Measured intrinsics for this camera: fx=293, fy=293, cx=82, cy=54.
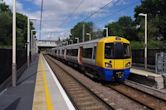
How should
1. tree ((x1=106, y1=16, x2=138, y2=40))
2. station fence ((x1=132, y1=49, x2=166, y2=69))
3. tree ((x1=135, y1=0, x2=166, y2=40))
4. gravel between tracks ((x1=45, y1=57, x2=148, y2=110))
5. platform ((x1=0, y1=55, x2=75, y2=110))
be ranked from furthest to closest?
tree ((x1=106, y1=16, x2=138, y2=40)) → tree ((x1=135, y1=0, x2=166, y2=40)) → station fence ((x1=132, y1=49, x2=166, y2=69)) → gravel between tracks ((x1=45, y1=57, x2=148, y2=110)) → platform ((x1=0, y1=55, x2=75, y2=110))

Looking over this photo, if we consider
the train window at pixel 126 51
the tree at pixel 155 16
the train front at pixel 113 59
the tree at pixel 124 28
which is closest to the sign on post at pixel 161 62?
the train window at pixel 126 51

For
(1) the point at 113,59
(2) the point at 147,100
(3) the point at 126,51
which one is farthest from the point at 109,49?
(2) the point at 147,100

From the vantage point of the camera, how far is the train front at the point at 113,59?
1611 centimetres

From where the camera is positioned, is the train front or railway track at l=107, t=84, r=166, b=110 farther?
the train front

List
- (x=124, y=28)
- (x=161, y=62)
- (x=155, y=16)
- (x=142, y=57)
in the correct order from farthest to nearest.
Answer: (x=124, y=28)
(x=155, y=16)
(x=142, y=57)
(x=161, y=62)

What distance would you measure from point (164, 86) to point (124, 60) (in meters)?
2.60

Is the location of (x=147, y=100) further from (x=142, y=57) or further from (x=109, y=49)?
(x=142, y=57)

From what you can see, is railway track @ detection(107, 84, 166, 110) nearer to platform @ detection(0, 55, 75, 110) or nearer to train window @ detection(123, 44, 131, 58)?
train window @ detection(123, 44, 131, 58)

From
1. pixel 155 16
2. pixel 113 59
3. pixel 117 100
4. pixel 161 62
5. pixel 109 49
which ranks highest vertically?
pixel 155 16

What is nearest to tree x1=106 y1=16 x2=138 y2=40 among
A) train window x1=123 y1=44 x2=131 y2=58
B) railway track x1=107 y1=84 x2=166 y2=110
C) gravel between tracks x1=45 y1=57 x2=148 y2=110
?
train window x1=123 y1=44 x2=131 y2=58

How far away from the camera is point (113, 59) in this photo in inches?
636

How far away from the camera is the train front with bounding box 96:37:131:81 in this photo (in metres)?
16.1

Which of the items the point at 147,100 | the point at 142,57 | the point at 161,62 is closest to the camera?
the point at 147,100

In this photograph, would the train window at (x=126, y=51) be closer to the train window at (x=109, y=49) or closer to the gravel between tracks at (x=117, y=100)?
the train window at (x=109, y=49)
